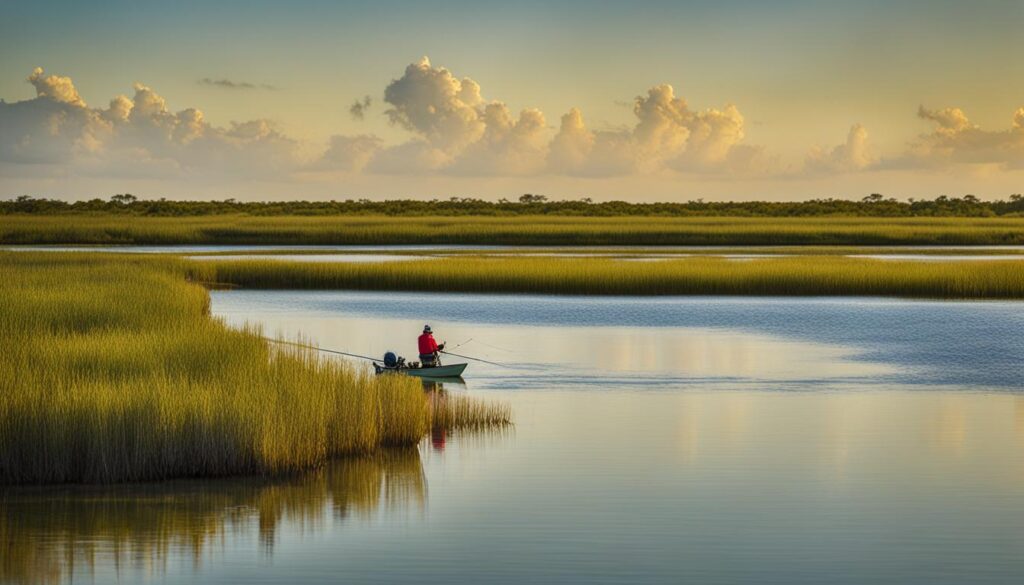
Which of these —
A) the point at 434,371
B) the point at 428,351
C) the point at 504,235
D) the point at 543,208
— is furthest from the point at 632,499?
the point at 543,208

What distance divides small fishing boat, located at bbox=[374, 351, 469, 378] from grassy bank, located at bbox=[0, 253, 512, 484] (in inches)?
76.3

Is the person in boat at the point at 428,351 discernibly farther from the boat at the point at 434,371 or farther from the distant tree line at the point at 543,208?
the distant tree line at the point at 543,208

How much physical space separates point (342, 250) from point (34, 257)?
26220mm

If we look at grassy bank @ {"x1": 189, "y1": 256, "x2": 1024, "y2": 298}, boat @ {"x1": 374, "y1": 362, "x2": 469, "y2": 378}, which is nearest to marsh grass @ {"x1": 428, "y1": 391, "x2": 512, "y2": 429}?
boat @ {"x1": 374, "y1": 362, "x2": 469, "y2": 378}

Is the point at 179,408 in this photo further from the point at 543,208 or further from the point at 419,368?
the point at 543,208

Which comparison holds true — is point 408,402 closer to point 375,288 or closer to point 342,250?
Answer: point 375,288

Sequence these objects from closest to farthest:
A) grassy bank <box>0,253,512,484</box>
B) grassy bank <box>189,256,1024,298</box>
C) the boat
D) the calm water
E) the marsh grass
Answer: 1. the calm water
2. grassy bank <box>0,253,512,484</box>
3. the marsh grass
4. the boat
5. grassy bank <box>189,256,1024,298</box>

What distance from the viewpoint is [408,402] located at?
588 inches

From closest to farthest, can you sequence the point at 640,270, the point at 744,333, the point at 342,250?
the point at 744,333 → the point at 640,270 → the point at 342,250

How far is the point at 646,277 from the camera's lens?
41.1m

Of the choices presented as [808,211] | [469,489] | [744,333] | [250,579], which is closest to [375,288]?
[744,333]

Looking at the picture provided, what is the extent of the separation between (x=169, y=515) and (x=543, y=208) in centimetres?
12634

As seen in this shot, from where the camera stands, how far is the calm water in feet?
34.0

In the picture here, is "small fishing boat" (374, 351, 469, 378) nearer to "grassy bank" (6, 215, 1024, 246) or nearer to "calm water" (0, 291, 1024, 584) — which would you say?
"calm water" (0, 291, 1024, 584)
